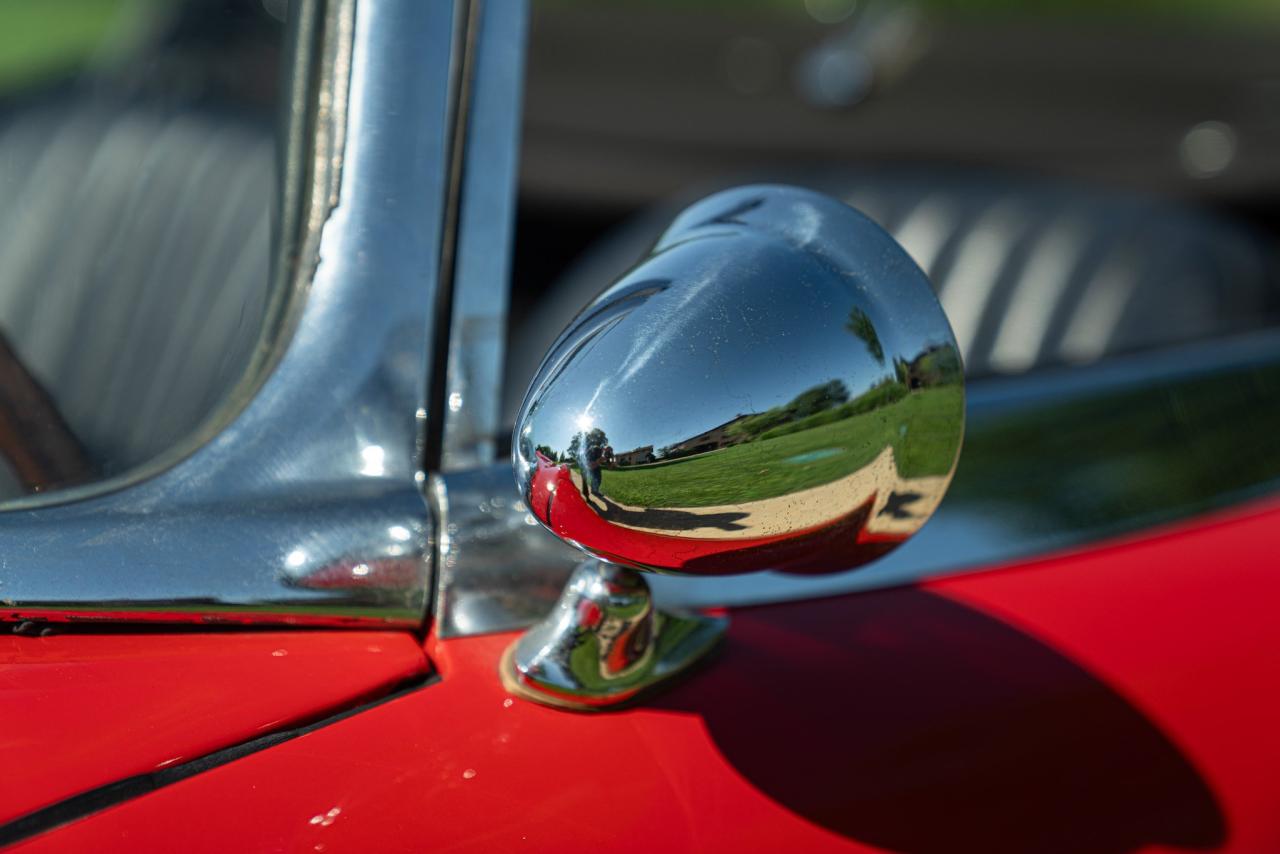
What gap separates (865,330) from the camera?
0.66m

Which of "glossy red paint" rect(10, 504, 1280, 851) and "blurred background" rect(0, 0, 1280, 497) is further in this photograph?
"blurred background" rect(0, 0, 1280, 497)

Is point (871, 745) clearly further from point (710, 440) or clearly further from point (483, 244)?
point (483, 244)

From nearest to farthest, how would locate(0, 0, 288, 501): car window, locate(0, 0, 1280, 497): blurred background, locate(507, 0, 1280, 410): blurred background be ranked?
locate(0, 0, 288, 501): car window, locate(0, 0, 1280, 497): blurred background, locate(507, 0, 1280, 410): blurred background

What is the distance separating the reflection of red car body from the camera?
609 millimetres

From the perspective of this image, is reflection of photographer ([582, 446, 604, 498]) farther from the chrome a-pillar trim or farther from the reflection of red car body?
the chrome a-pillar trim

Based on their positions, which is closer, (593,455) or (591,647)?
(593,455)

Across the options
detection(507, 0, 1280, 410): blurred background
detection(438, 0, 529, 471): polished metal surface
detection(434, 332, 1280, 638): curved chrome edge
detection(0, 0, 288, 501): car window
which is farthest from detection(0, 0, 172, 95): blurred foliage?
detection(434, 332, 1280, 638): curved chrome edge

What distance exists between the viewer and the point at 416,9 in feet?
2.70

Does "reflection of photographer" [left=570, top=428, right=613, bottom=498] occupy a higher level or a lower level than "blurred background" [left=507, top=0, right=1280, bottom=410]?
lower

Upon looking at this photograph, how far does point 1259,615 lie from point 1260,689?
66mm

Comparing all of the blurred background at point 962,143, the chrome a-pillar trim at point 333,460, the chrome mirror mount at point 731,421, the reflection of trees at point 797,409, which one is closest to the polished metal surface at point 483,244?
the chrome a-pillar trim at point 333,460

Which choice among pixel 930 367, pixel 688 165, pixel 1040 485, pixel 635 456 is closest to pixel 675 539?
pixel 635 456

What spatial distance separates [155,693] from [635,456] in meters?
0.29

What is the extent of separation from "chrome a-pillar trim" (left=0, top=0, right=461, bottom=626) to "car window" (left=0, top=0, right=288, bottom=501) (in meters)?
0.07
